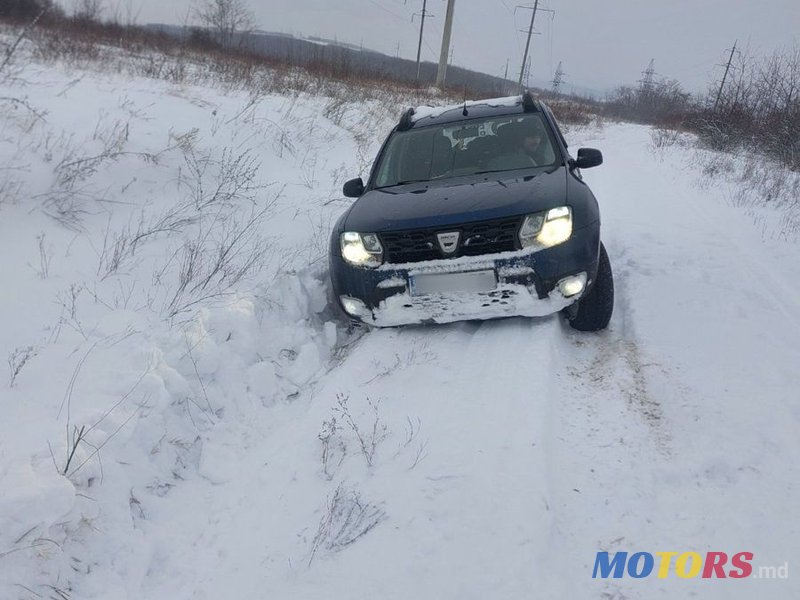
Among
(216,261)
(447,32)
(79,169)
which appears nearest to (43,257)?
(216,261)

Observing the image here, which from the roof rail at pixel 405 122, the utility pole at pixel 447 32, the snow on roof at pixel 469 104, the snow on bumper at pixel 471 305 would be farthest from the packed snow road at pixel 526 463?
the utility pole at pixel 447 32

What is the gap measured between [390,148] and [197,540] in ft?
11.6

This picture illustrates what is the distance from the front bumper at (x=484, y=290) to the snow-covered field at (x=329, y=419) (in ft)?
0.81

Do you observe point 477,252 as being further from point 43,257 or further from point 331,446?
point 43,257

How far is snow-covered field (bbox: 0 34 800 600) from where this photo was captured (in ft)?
6.16

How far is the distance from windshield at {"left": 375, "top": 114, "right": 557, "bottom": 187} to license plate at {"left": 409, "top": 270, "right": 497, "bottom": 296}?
1.21 m

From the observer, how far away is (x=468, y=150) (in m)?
4.31

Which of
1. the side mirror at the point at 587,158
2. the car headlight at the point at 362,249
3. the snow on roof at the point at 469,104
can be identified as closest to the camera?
the car headlight at the point at 362,249

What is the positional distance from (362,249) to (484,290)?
87cm

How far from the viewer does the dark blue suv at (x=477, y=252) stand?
3.18 metres

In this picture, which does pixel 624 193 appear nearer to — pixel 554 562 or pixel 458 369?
pixel 458 369

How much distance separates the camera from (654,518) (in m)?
1.98

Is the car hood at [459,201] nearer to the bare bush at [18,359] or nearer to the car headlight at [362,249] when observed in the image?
the car headlight at [362,249]

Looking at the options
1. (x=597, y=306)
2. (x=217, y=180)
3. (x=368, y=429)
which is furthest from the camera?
(x=217, y=180)
